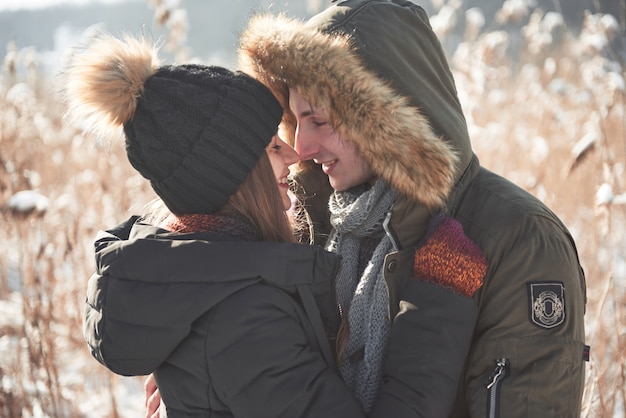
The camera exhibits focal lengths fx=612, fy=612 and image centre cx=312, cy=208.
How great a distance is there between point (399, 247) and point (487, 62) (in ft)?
9.78

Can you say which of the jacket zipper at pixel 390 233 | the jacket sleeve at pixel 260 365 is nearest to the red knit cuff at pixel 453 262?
the jacket zipper at pixel 390 233

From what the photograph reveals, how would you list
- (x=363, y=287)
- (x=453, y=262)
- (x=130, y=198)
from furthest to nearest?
1. (x=130, y=198)
2. (x=363, y=287)
3. (x=453, y=262)

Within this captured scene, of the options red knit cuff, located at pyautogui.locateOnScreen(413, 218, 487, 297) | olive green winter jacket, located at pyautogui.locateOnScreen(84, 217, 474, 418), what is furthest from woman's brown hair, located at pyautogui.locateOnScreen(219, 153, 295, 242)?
red knit cuff, located at pyautogui.locateOnScreen(413, 218, 487, 297)

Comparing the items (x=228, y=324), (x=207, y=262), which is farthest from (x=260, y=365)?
(x=207, y=262)

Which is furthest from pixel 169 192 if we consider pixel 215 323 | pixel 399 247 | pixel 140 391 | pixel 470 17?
pixel 470 17

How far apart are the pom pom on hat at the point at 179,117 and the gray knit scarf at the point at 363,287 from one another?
380mm

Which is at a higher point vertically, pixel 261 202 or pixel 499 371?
pixel 261 202

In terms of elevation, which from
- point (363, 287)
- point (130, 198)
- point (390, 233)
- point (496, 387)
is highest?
point (130, 198)

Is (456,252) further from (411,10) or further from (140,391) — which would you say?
(140,391)

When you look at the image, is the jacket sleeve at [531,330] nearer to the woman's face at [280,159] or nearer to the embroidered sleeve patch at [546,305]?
the embroidered sleeve patch at [546,305]

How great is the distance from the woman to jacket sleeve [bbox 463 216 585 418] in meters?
0.36

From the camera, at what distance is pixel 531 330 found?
1.47 m

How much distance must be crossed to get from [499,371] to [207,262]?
744 millimetres

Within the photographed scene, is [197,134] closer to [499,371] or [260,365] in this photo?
[260,365]
